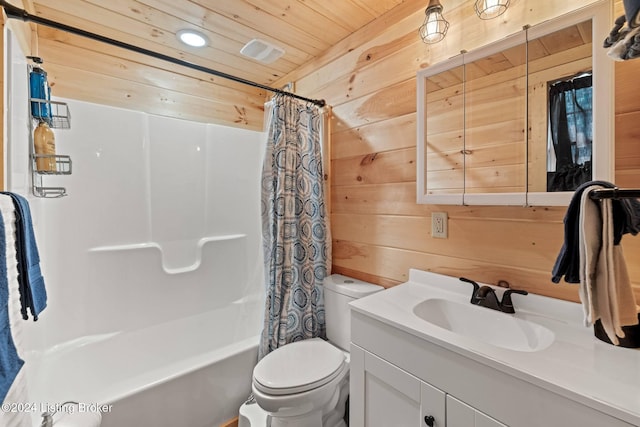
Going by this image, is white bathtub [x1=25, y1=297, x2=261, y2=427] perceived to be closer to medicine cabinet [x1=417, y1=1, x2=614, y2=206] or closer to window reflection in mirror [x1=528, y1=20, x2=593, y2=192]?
medicine cabinet [x1=417, y1=1, x2=614, y2=206]

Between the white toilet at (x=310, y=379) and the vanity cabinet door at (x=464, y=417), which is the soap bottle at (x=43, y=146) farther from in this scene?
the vanity cabinet door at (x=464, y=417)

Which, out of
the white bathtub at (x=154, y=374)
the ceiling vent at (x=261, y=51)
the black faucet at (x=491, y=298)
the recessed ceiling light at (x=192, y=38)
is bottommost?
the white bathtub at (x=154, y=374)

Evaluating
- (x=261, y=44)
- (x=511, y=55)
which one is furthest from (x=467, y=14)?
(x=261, y=44)

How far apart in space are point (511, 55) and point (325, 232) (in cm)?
127

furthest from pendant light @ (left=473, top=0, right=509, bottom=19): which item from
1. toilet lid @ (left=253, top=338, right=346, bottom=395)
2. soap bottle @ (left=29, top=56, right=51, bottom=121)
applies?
soap bottle @ (left=29, top=56, right=51, bottom=121)

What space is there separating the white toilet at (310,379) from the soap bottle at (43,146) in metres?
1.39

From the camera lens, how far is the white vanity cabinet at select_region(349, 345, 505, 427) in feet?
2.61

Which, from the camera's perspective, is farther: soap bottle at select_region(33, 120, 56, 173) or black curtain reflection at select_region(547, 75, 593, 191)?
soap bottle at select_region(33, 120, 56, 173)

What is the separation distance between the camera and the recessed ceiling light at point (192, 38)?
1.71 m

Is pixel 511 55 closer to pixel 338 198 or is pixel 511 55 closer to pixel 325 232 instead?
pixel 338 198

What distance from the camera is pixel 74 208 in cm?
167

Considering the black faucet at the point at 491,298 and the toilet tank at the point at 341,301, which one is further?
the toilet tank at the point at 341,301

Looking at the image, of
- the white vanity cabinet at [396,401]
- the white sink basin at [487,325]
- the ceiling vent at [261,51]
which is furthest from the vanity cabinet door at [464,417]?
the ceiling vent at [261,51]

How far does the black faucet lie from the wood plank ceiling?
149cm
